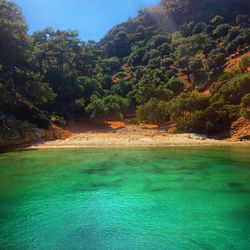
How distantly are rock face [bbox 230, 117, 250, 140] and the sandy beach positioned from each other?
90cm

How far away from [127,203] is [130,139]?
22.8 m

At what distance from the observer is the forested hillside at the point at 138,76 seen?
1469 inches

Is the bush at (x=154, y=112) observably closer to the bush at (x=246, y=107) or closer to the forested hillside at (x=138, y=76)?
the forested hillside at (x=138, y=76)

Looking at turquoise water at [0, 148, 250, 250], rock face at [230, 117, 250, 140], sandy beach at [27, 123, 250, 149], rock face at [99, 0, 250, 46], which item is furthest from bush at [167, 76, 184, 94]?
rock face at [99, 0, 250, 46]

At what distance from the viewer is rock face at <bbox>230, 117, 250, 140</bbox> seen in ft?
112

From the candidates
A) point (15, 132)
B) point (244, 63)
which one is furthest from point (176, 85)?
point (15, 132)

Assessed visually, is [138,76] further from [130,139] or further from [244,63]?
[130,139]

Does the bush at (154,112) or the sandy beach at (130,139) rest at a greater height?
the bush at (154,112)

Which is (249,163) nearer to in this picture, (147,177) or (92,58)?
(147,177)

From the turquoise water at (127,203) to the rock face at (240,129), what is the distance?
7.93 meters

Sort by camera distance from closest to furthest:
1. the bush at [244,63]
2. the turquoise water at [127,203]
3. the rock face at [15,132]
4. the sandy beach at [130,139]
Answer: the turquoise water at [127,203], the rock face at [15,132], the sandy beach at [130,139], the bush at [244,63]

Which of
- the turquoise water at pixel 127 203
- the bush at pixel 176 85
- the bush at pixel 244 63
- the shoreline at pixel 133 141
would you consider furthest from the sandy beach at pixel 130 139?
the bush at pixel 244 63

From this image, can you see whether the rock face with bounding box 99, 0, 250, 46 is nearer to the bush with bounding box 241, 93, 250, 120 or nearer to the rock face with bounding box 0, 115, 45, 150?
the bush with bounding box 241, 93, 250, 120

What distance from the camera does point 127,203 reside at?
14.9m
